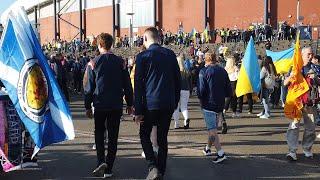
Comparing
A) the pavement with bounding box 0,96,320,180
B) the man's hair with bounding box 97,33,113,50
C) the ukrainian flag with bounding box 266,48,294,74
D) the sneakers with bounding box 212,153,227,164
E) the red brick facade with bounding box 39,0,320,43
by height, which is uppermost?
the red brick facade with bounding box 39,0,320,43

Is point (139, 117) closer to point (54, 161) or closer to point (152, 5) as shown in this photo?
point (54, 161)

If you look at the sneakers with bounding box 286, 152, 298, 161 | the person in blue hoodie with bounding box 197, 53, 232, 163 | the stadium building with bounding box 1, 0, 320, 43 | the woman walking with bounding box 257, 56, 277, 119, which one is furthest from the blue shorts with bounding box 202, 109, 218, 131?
the stadium building with bounding box 1, 0, 320, 43

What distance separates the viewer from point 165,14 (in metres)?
56.0

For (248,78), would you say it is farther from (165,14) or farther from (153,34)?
(165,14)

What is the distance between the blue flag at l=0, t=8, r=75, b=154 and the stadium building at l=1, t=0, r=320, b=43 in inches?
1183

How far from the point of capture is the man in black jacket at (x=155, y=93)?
732 centimetres

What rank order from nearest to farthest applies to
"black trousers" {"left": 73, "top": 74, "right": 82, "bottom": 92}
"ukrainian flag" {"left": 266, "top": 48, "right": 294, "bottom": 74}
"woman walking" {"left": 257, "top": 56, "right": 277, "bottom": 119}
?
"woman walking" {"left": 257, "top": 56, "right": 277, "bottom": 119}, "ukrainian flag" {"left": 266, "top": 48, "right": 294, "bottom": 74}, "black trousers" {"left": 73, "top": 74, "right": 82, "bottom": 92}

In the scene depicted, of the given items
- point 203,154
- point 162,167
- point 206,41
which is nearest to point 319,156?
point 203,154

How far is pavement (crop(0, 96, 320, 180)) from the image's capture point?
8.13 m

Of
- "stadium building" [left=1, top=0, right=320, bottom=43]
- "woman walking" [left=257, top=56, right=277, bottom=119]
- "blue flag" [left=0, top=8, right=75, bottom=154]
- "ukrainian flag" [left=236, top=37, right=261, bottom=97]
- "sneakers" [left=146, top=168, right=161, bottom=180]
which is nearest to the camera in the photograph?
"blue flag" [left=0, top=8, right=75, bottom=154]

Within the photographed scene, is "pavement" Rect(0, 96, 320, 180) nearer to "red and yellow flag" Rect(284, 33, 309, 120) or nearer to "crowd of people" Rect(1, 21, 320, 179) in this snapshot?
"crowd of people" Rect(1, 21, 320, 179)

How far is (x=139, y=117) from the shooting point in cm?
730

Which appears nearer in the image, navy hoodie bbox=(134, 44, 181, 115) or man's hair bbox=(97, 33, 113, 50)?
navy hoodie bbox=(134, 44, 181, 115)

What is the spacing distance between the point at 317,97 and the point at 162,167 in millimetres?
3122
